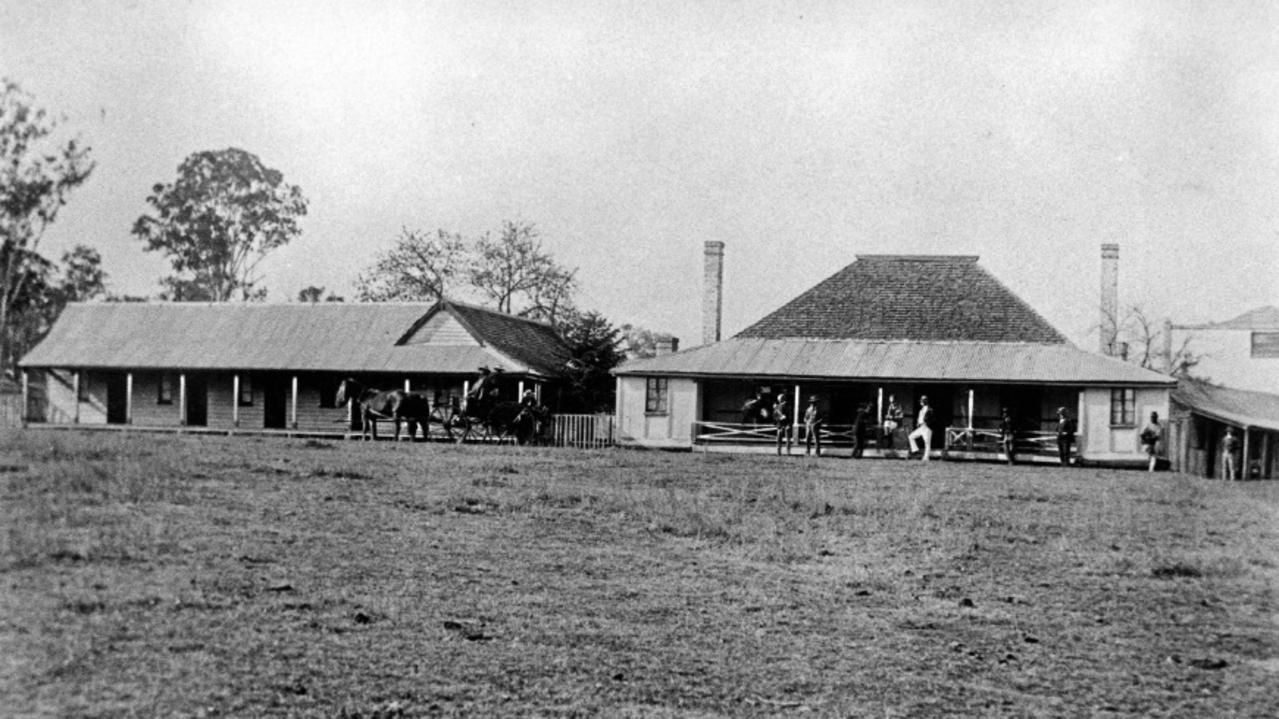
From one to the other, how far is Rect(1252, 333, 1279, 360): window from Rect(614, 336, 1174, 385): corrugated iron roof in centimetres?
1755

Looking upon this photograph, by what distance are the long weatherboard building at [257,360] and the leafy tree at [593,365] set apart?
3.05 feet

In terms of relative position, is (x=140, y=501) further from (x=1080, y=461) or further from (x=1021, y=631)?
(x=1080, y=461)

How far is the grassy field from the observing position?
735cm

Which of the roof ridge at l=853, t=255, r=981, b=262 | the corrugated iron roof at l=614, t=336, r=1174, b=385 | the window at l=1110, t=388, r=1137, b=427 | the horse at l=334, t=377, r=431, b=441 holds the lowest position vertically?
the horse at l=334, t=377, r=431, b=441

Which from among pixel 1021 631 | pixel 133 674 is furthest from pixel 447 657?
pixel 1021 631

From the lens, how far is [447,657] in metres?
7.95

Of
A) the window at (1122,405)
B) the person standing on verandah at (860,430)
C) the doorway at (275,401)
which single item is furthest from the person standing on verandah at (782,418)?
the doorway at (275,401)

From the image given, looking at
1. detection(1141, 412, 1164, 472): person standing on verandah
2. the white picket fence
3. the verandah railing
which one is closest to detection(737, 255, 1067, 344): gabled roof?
the verandah railing

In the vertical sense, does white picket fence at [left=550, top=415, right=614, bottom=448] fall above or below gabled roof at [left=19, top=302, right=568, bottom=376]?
below

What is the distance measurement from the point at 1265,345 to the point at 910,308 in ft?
65.7

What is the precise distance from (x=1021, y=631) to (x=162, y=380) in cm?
3689

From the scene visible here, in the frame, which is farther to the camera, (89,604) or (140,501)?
(140,501)

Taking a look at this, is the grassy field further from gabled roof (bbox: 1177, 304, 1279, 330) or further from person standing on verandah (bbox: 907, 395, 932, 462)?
gabled roof (bbox: 1177, 304, 1279, 330)

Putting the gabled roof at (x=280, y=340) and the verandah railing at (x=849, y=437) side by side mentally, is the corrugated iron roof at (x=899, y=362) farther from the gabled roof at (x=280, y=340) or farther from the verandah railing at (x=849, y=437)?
the gabled roof at (x=280, y=340)
